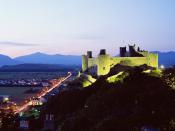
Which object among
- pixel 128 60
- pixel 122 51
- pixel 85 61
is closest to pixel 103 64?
pixel 128 60

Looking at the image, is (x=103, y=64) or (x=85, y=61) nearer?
(x=103, y=64)

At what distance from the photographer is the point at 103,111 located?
103ft

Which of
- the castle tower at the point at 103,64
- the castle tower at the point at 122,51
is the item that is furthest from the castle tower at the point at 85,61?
the castle tower at the point at 103,64

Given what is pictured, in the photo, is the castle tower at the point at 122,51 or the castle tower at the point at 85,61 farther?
the castle tower at the point at 85,61

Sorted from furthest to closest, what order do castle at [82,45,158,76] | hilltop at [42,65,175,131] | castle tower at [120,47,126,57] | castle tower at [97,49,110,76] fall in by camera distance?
castle tower at [120,47,126,57] < castle tower at [97,49,110,76] < castle at [82,45,158,76] < hilltop at [42,65,175,131]

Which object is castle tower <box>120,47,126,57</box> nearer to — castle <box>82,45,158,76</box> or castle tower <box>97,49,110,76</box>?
castle <box>82,45,158,76</box>

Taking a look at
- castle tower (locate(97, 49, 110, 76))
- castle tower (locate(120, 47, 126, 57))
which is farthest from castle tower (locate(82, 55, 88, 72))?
castle tower (locate(97, 49, 110, 76))

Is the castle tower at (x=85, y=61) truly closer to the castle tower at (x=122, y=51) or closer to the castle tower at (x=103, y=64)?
the castle tower at (x=122, y=51)

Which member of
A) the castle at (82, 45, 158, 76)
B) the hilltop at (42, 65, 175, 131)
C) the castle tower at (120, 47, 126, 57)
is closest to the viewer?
the hilltop at (42, 65, 175, 131)

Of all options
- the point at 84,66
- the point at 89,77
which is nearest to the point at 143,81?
the point at 89,77

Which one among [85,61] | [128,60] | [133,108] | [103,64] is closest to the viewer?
[133,108]

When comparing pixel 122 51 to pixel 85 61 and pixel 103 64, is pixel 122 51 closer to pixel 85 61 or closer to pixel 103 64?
pixel 103 64

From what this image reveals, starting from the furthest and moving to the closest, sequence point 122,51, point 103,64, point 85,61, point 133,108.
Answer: point 85,61, point 122,51, point 103,64, point 133,108

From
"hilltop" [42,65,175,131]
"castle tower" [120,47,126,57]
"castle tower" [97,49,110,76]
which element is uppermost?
"castle tower" [120,47,126,57]
